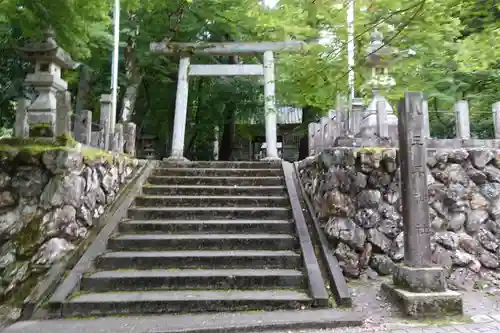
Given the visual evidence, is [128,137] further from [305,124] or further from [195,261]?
[305,124]

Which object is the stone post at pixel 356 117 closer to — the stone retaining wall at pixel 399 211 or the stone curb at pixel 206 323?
the stone retaining wall at pixel 399 211

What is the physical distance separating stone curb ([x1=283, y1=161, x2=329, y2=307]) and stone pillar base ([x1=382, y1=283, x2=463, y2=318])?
873 millimetres

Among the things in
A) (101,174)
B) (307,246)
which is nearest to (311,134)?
(307,246)

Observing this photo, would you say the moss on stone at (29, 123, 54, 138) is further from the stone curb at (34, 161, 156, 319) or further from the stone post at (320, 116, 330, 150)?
the stone post at (320, 116, 330, 150)

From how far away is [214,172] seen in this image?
728 cm

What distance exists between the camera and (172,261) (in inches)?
185

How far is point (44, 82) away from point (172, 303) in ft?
12.7

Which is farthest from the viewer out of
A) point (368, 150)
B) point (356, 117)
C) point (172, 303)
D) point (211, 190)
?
point (211, 190)

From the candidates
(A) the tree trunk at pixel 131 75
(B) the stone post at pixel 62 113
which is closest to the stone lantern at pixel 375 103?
(B) the stone post at pixel 62 113

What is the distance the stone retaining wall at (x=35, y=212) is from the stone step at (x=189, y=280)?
26.9 inches

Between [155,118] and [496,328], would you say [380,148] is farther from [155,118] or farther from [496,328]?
[155,118]

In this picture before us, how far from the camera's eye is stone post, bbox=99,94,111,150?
21.8ft

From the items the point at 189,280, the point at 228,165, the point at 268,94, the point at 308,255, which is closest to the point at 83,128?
the point at 228,165

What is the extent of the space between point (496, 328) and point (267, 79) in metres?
7.29
